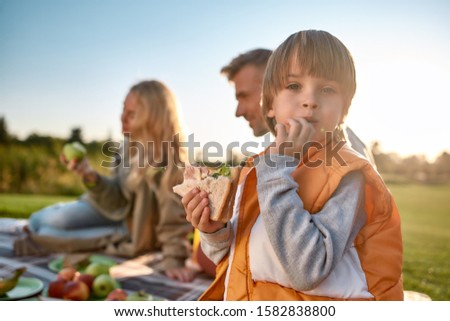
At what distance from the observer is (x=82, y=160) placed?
237 centimetres

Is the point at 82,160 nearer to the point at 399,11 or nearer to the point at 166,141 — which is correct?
the point at 166,141

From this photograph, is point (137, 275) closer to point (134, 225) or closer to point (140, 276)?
point (140, 276)

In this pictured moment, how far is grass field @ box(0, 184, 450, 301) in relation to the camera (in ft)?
7.76

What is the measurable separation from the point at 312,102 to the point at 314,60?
0.10 metres

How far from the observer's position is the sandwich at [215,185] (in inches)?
38.9

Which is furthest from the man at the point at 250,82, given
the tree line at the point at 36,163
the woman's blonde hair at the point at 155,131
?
the tree line at the point at 36,163

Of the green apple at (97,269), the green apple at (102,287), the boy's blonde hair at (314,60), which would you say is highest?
the boy's blonde hair at (314,60)

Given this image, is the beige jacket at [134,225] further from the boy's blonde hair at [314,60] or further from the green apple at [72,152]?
the boy's blonde hair at [314,60]

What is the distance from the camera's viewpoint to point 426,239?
376 cm

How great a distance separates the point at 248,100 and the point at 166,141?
1.97 ft

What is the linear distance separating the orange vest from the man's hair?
3.29 feet

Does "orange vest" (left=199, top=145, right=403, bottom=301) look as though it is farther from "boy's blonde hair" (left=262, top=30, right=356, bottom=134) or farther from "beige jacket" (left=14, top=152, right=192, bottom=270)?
"beige jacket" (left=14, top=152, right=192, bottom=270)

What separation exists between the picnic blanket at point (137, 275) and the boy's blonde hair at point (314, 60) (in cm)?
100
